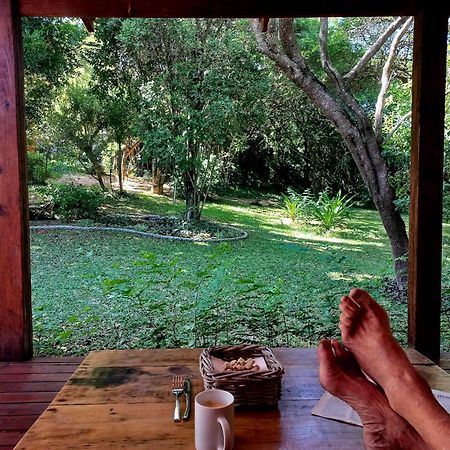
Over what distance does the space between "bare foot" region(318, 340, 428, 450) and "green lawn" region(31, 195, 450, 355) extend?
5.22 feet

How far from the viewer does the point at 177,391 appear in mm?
Result: 1084

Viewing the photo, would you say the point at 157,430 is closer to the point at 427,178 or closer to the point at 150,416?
the point at 150,416

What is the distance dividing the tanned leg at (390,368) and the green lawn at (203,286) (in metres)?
1.53

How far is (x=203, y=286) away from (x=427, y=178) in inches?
96.2

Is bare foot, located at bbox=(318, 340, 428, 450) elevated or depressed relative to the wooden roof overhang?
depressed

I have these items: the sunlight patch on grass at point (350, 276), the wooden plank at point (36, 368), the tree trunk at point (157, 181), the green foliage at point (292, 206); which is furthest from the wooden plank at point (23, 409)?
the tree trunk at point (157, 181)

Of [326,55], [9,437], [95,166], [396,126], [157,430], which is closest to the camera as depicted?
[157,430]

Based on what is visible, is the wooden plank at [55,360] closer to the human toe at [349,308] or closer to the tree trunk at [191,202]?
the human toe at [349,308]

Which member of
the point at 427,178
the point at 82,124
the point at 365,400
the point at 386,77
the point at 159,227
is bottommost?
the point at 159,227

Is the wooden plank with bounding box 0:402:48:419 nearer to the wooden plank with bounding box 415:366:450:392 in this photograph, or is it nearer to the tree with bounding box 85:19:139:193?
the wooden plank with bounding box 415:366:450:392

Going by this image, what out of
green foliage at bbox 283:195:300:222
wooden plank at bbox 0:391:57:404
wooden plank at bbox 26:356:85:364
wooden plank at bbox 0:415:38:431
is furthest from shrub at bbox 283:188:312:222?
wooden plank at bbox 0:415:38:431

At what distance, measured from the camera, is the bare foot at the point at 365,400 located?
80cm

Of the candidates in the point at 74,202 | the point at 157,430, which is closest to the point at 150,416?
the point at 157,430

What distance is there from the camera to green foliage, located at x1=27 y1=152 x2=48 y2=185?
5.98m
